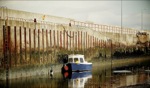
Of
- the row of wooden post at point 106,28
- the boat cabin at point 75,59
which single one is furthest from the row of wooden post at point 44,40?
the boat cabin at point 75,59

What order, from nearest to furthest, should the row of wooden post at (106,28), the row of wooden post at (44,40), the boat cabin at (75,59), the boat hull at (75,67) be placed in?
the row of wooden post at (44,40), the boat hull at (75,67), the boat cabin at (75,59), the row of wooden post at (106,28)

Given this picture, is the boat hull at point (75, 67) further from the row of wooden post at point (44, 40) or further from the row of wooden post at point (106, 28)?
the row of wooden post at point (106, 28)

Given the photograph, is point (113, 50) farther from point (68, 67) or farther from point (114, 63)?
point (68, 67)

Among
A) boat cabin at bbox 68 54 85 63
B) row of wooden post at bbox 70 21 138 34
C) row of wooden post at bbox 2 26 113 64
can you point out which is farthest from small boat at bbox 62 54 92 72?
row of wooden post at bbox 70 21 138 34

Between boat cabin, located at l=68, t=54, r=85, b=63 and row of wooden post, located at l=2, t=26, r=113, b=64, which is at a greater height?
row of wooden post, located at l=2, t=26, r=113, b=64

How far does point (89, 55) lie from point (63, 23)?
3666 millimetres

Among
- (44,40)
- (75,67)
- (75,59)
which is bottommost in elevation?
(75,67)

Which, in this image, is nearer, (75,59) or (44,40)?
(44,40)

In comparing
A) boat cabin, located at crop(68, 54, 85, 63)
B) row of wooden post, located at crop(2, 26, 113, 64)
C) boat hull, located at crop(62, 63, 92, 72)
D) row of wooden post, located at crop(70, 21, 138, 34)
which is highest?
row of wooden post, located at crop(70, 21, 138, 34)

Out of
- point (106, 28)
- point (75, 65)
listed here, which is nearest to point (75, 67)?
point (75, 65)

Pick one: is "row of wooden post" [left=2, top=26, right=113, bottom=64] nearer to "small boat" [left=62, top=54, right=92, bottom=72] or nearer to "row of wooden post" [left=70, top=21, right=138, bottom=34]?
"row of wooden post" [left=70, top=21, right=138, bottom=34]

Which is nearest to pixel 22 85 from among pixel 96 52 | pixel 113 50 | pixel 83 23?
pixel 83 23

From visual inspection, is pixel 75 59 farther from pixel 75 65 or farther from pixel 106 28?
pixel 106 28

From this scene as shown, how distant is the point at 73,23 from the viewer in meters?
19.4
